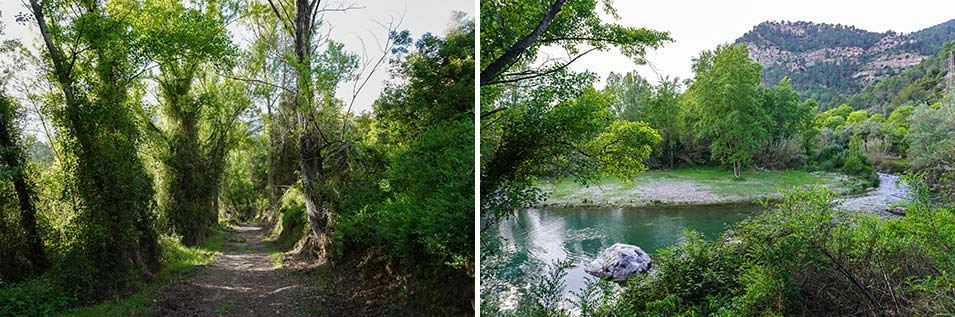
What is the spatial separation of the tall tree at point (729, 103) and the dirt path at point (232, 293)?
9.73ft

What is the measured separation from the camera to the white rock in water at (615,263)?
241 cm

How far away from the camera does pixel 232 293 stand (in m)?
2.90

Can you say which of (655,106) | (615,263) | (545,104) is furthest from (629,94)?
(615,263)

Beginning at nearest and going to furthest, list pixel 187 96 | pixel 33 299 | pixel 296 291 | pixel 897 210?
pixel 33 299
pixel 897 210
pixel 187 96
pixel 296 291

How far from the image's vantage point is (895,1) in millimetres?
2188

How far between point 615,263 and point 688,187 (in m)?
0.59

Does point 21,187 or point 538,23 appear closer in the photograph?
point 21,187

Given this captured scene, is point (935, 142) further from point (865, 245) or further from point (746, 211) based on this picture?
point (746, 211)

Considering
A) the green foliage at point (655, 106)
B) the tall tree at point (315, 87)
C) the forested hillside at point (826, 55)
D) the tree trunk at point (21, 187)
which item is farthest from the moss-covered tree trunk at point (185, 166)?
the forested hillside at point (826, 55)

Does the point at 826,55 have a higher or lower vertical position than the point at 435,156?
higher

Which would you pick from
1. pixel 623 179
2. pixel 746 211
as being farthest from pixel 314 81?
pixel 746 211

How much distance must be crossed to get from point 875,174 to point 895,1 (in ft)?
2.94

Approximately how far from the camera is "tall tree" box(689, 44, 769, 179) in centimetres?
222

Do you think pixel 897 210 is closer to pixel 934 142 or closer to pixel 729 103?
pixel 934 142
